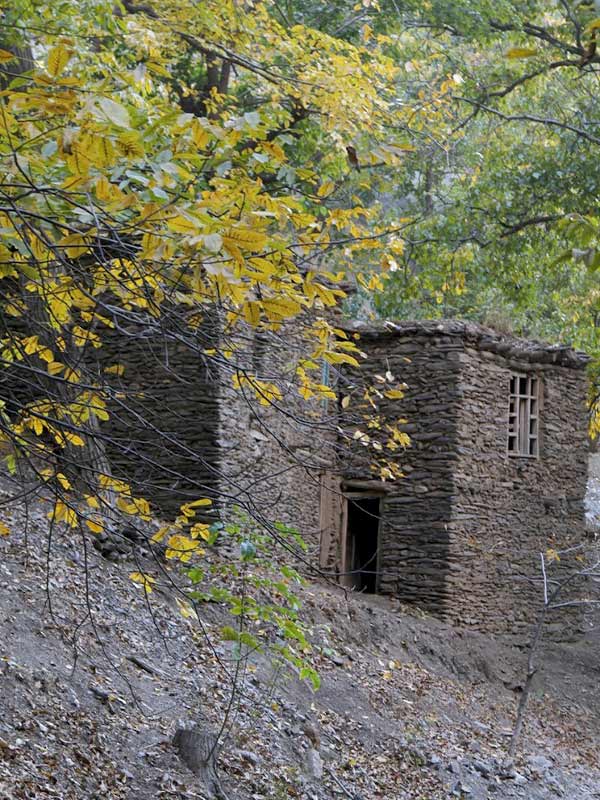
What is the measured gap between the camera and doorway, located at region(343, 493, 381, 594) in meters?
15.7

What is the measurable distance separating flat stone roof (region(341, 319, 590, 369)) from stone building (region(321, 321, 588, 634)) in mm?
20

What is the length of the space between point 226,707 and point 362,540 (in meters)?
8.26

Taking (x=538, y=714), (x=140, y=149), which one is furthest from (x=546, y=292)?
(x=140, y=149)

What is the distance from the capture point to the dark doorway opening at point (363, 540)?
15.8 meters

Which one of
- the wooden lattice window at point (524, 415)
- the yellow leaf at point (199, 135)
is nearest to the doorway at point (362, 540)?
the wooden lattice window at point (524, 415)

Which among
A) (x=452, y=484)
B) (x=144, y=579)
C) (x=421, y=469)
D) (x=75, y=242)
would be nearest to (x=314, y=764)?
(x=144, y=579)

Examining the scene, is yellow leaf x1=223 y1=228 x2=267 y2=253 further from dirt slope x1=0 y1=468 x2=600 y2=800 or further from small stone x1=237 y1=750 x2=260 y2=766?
small stone x1=237 y1=750 x2=260 y2=766

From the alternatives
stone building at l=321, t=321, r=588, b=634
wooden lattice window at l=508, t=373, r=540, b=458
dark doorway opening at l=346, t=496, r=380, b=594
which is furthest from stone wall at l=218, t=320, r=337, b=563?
wooden lattice window at l=508, t=373, r=540, b=458

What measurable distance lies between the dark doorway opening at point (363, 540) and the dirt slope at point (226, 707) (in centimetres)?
167

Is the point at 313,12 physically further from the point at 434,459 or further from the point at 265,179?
the point at 434,459

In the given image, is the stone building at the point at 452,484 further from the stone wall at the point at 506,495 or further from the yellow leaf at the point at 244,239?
the yellow leaf at the point at 244,239

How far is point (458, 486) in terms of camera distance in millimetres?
15016

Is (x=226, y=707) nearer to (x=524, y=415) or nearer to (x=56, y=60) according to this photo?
(x=56, y=60)

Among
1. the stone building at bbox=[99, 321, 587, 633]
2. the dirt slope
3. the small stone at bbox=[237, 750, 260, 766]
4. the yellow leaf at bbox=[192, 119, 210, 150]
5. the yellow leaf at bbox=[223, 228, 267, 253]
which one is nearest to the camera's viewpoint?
the yellow leaf at bbox=[223, 228, 267, 253]
